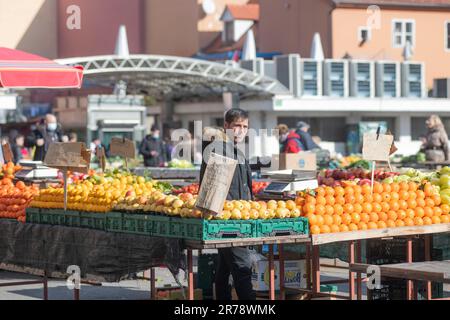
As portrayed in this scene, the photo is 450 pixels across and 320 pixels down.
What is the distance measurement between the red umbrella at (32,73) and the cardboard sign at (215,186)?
380 centimetres

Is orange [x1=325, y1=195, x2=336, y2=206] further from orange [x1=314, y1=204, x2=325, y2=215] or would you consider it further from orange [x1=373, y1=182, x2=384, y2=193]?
orange [x1=373, y1=182, x2=384, y2=193]

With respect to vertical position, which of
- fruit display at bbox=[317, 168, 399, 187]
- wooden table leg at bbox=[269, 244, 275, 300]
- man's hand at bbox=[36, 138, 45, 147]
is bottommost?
wooden table leg at bbox=[269, 244, 275, 300]

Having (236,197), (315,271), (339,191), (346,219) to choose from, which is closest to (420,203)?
(339,191)

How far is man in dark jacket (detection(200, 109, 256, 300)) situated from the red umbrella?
2968 millimetres

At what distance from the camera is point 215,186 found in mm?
8062

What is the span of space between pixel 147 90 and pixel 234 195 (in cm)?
3549

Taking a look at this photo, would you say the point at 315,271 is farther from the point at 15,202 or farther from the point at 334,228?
the point at 15,202

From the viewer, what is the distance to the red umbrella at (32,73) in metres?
11.3

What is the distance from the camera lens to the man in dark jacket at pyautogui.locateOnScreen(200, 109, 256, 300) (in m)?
8.76

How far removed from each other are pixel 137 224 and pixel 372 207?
2000 mm

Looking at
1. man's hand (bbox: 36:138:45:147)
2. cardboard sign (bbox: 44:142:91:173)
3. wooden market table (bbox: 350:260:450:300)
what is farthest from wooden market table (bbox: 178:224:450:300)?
man's hand (bbox: 36:138:45:147)

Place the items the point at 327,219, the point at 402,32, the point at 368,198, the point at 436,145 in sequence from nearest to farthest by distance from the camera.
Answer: the point at 327,219
the point at 368,198
the point at 436,145
the point at 402,32

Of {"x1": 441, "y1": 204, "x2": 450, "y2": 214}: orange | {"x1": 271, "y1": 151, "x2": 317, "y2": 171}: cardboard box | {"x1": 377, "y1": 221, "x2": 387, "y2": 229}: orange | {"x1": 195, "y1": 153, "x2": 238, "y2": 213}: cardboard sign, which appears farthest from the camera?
{"x1": 271, "y1": 151, "x2": 317, "y2": 171}: cardboard box
